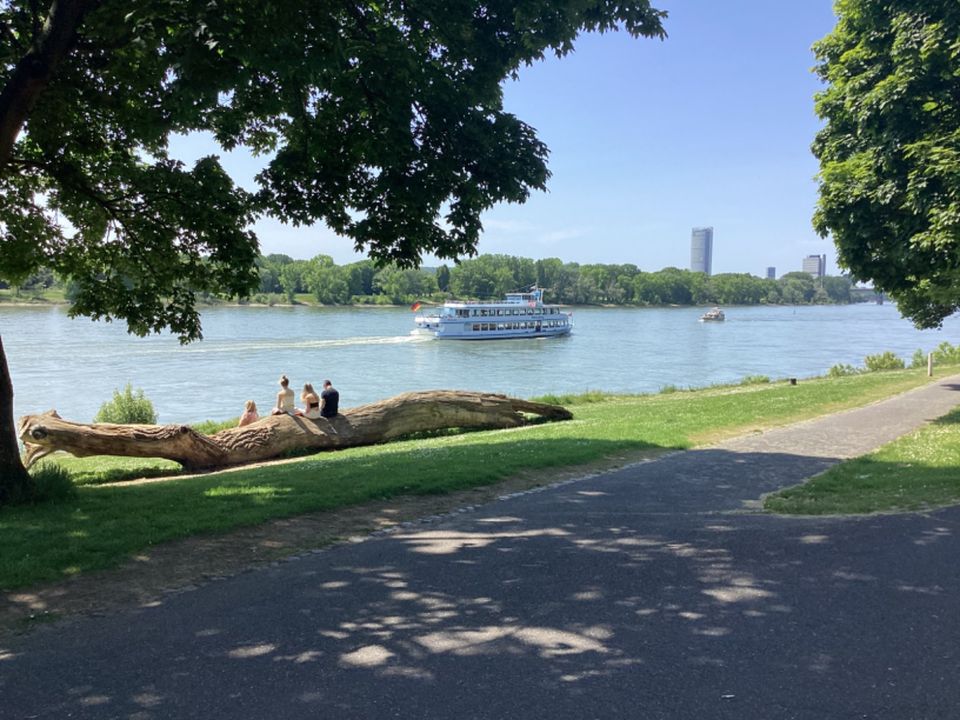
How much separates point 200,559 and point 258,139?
21.0 feet

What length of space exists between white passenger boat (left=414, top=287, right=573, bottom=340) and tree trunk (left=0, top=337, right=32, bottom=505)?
58757 millimetres

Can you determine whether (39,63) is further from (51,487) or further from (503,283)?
(503,283)

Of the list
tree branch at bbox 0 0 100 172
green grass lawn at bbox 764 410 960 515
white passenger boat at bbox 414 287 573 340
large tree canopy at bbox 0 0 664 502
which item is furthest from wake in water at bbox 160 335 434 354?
green grass lawn at bbox 764 410 960 515

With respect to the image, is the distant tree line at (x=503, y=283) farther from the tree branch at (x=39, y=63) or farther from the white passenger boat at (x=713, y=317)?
the tree branch at (x=39, y=63)

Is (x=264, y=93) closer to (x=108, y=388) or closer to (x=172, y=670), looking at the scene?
(x=172, y=670)

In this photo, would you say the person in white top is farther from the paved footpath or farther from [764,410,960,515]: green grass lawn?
[764,410,960,515]: green grass lawn

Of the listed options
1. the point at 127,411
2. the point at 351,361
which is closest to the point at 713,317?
the point at 351,361

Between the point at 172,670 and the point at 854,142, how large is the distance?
14.9 meters

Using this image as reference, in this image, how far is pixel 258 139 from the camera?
406 inches

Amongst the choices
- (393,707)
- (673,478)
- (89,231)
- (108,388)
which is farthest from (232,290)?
(108,388)

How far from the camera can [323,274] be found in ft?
382

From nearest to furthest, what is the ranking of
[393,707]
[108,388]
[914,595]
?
[393,707] → [914,595] → [108,388]

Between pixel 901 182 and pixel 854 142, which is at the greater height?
pixel 854 142

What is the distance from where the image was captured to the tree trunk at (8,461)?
299 inches
